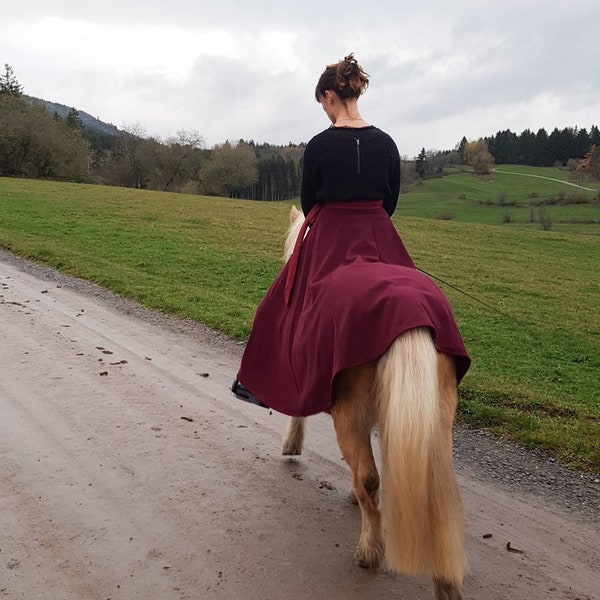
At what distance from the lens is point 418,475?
2709 millimetres

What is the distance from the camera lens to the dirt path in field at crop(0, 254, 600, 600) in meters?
3.31

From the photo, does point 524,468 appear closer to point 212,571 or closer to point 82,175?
point 212,571

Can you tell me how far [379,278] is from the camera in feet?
10.3

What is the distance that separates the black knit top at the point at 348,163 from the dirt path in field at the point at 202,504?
2.25 metres

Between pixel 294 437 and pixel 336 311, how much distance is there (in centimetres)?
201

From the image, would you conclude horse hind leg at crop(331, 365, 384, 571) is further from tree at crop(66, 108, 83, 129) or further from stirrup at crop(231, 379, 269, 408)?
tree at crop(66, 108, 83, 129)

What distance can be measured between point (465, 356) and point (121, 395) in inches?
155

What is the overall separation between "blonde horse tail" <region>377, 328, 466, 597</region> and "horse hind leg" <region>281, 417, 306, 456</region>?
2.01 meters

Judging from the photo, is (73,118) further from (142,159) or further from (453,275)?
(453,275)

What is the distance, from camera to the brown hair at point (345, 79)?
374cm

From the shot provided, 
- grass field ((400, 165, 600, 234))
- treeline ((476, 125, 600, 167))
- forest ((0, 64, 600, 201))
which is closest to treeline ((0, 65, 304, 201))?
forest ((0, 64, 600, 201))

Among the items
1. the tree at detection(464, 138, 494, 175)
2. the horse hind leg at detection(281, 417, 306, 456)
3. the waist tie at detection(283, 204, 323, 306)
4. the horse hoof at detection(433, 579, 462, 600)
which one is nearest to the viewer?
the horse hoof at detection(433, 579, 462, 600)

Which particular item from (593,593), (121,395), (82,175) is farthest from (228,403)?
(82,175)

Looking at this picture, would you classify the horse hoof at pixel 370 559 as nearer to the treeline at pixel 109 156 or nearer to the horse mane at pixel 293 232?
the horse mane at pixel 293 232
